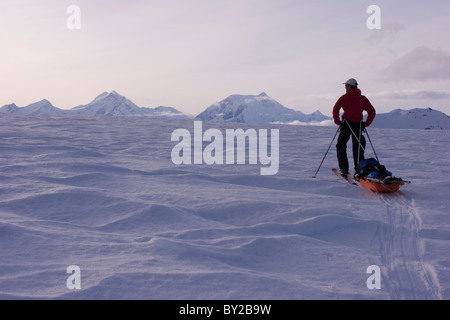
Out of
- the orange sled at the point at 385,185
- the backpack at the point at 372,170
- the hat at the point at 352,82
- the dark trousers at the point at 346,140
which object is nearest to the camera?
the orange sled at the point at 385,185

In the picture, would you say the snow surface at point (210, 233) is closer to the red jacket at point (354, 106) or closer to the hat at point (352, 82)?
the red jacket at point (354, 106)

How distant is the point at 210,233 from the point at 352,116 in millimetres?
4762

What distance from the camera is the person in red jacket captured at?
786 cm

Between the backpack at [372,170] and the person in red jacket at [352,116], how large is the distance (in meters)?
0.53

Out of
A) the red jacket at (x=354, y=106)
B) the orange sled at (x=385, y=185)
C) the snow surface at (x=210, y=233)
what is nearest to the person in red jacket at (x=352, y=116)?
the red jacket at (x=354, y=106)

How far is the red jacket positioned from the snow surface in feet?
4.37

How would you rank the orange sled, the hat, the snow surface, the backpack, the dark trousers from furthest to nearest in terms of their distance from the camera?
the dark trousers < the hat < the backpack < the orange sled < the snow surface

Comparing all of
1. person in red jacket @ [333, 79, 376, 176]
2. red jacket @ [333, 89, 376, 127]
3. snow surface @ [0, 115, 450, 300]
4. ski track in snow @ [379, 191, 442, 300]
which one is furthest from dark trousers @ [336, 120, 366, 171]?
ski track in snow @ [379, 191, 442, 300]

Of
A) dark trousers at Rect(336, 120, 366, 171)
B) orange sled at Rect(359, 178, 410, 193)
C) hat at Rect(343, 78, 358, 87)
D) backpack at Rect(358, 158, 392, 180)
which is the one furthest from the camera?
dark trousers at Rect(336, 120, 366, 171)

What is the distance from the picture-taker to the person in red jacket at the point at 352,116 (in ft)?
25.8

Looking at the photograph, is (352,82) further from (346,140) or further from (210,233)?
(210,233)

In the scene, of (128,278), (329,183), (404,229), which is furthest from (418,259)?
(329,183)

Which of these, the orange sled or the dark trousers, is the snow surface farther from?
the dark trousers
